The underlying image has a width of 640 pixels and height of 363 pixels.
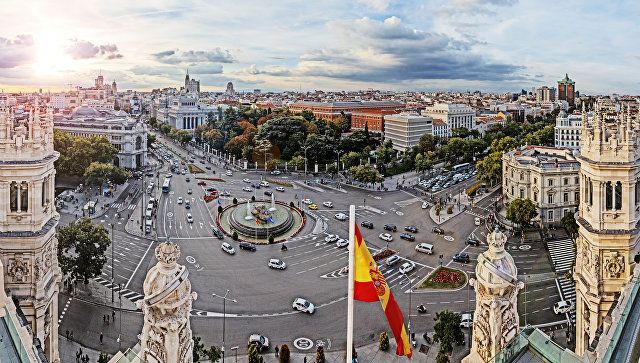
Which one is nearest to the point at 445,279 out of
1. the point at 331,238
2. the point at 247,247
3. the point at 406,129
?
the point at 331,238

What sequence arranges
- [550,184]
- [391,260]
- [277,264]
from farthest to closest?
[550,184] < [391,260] < [277,264]

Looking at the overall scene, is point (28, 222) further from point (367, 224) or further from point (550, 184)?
point (550, 184)

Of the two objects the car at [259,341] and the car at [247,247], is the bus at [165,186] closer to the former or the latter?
the car at [247,247]

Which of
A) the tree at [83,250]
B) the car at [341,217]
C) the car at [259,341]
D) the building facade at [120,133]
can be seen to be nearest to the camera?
the car at [259,341]

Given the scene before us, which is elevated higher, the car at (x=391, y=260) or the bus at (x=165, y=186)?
the bus at (x=165, y=186)

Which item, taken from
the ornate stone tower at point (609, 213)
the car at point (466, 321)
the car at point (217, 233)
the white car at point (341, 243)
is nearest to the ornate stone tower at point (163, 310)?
the ornate stone tower at point (609, 213)

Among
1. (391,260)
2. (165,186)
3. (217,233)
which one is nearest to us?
(391,260)

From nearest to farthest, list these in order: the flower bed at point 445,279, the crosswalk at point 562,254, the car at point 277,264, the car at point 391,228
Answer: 1. the flower bed at point 445,279
2. the crosswalk at point 562,254
3. the car at point 277,264
4. the car at point 391,228

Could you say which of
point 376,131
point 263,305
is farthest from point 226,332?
point 376,131
